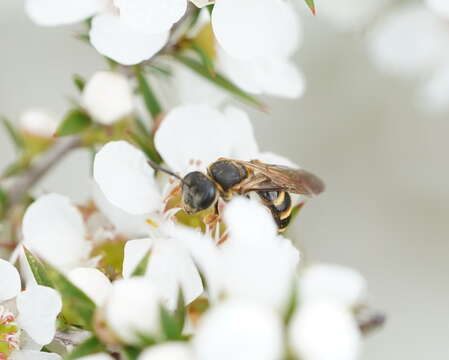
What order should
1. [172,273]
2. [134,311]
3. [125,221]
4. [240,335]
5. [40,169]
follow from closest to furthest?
[240,335] < [134,311] < [172,273] < [125,221] < [40,169]

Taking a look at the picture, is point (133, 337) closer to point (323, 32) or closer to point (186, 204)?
point (186, 204)

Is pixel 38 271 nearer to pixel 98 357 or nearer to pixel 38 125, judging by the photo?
pixel 98 357

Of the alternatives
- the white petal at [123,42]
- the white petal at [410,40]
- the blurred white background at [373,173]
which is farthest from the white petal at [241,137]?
the blurred white background at [373,173]

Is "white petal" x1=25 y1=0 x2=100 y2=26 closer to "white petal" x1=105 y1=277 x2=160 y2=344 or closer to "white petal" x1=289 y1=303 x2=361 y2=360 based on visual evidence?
"white petal" x1=105 y1=277 x2=160 y2=344

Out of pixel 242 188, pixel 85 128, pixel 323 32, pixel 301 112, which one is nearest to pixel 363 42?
pixel 323 32

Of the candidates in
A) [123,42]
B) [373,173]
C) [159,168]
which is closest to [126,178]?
[159,168]

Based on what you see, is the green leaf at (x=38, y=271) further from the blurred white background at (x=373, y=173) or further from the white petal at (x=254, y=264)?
the blurred white background at (x=373, y=173)
